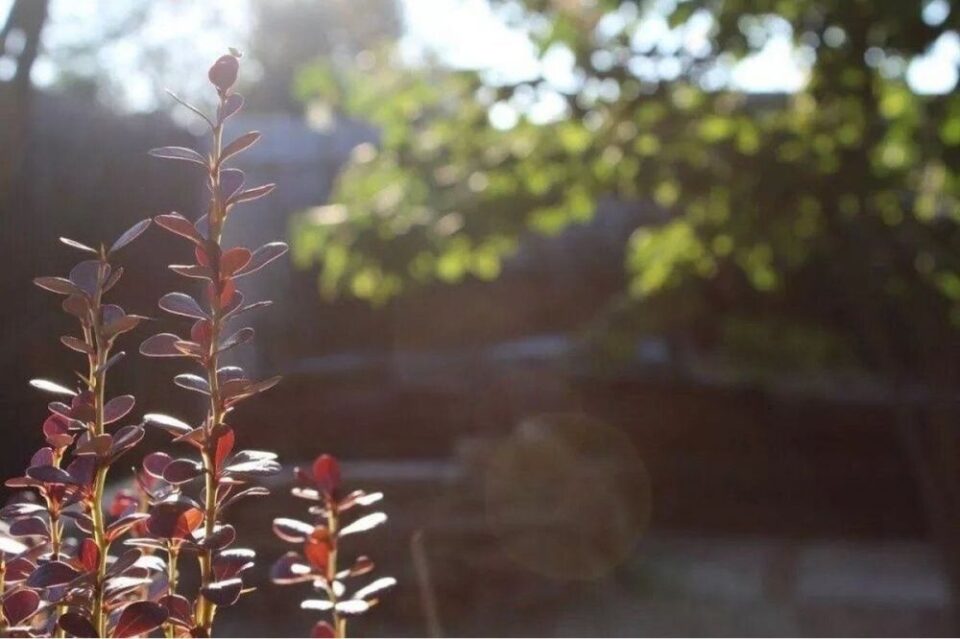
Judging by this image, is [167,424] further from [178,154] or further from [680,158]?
[680,158]

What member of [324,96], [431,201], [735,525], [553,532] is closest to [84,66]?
[324,96]

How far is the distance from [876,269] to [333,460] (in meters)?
3.02

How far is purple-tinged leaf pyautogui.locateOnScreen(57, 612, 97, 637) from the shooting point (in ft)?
2.31

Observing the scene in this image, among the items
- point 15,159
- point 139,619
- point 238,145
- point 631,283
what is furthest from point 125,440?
point 631,283

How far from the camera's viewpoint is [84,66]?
5441 mm

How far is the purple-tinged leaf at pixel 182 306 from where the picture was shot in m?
0.74

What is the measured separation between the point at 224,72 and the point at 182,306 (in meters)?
0.17

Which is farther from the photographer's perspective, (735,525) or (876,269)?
(735,525)

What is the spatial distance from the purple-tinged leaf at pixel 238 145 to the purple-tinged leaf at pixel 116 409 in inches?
8.3

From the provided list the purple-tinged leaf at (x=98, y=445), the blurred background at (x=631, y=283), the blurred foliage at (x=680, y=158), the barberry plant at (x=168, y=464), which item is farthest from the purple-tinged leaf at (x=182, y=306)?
the blurred foliage at (x=680, y=158)

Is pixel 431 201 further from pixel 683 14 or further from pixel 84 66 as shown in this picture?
pixel 84 66

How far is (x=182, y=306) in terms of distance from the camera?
29.3 inches

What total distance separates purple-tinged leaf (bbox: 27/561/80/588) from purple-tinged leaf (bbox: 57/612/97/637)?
0.02 meters

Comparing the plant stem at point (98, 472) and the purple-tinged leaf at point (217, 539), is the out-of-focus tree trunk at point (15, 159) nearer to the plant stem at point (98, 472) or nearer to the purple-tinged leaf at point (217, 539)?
the plant stem at point (98, 472)
